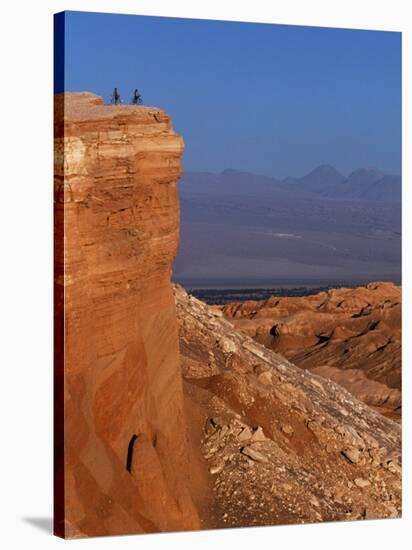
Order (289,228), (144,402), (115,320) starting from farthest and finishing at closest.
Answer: (289,228) < (144,402) < (115,320)

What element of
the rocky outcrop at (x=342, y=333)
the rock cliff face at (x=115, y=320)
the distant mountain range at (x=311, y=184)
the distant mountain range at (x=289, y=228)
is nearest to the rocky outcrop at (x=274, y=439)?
the rock cliff face at (x=115, y=320)

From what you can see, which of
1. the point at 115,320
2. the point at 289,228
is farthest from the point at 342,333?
the point at 115,320

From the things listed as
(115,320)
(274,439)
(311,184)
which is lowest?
(274,439)

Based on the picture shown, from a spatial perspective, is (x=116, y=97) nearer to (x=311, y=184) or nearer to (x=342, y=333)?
(x=311, y=184)

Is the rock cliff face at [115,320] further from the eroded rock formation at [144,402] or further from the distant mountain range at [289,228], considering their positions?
the distant mountain range at [289,228]

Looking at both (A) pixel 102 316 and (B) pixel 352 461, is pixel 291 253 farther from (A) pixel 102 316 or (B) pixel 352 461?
(A) pixel 102 316

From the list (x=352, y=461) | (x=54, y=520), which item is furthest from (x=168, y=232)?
(x=352, y=461)

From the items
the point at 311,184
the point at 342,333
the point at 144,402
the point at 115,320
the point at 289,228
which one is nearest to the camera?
the point at 115,320
